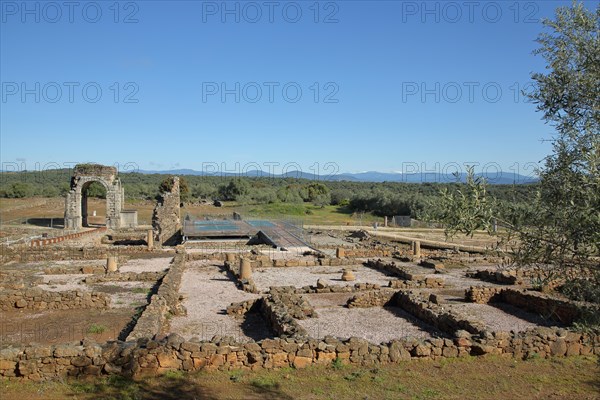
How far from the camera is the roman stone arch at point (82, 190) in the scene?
38.6 metres

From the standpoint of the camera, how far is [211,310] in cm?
1494

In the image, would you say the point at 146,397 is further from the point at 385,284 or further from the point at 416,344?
the point at 385,284

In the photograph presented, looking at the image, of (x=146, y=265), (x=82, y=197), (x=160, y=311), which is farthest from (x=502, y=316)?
(x=82, y=197)

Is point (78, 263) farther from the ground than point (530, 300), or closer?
closer

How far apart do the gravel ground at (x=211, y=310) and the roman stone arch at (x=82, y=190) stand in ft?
68.5

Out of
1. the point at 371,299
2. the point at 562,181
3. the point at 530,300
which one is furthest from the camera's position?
the point at 371,299

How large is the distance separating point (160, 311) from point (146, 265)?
11.5 m

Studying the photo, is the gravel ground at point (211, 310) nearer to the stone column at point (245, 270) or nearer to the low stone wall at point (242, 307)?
the low stone wall at point (242, 307)

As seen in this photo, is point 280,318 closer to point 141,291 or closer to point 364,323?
point 364,323

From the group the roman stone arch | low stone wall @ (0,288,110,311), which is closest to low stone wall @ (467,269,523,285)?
low stone wall @ (0,288,110,311)

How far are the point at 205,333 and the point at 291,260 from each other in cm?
1226

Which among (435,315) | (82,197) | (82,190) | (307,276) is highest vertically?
(82,190)

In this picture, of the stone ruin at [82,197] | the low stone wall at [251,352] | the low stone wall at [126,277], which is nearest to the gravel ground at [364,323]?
the low stone wall at [251,352]

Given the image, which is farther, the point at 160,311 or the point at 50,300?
the point at 50,300
